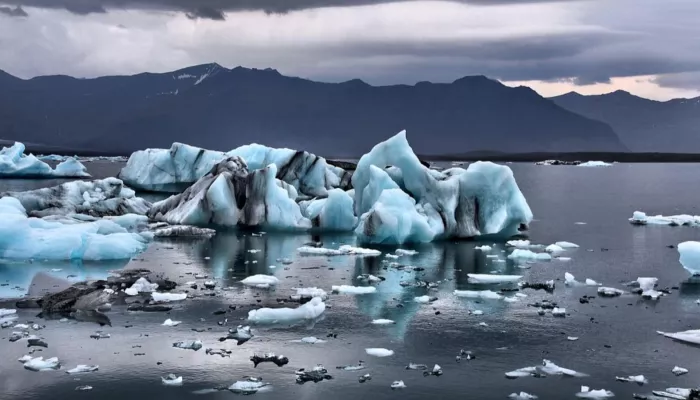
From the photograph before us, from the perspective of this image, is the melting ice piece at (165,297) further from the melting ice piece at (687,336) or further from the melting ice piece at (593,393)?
the melting ice piece at (687,336)

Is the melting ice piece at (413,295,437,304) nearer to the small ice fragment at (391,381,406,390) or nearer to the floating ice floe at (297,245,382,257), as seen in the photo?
the small ice fragment at (391,381,406,390)

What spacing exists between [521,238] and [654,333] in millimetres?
13288

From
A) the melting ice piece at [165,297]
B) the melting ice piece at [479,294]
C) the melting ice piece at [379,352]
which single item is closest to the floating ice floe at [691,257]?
the melting ice piece at [479,294]

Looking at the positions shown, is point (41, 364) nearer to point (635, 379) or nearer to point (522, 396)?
point (522, 396)

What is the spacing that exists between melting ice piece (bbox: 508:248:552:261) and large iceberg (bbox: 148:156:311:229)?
8734mm

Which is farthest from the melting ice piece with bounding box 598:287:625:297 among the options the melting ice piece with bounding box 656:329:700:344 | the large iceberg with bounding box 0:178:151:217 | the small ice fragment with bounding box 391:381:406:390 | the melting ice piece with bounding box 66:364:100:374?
the large iceberg with bounding box 0:178:151:217

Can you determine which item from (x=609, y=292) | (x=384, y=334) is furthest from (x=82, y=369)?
(x=609, y=292)

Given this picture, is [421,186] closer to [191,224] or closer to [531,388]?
[191,224]

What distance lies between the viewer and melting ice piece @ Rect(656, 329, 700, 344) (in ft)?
43.8

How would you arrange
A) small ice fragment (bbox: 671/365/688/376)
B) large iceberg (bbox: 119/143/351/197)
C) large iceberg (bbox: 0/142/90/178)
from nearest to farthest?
small ice fragment (bbox: 671/365/688/376) < large iceberg (bbox: 119/143/351/197) < large iceberg (bbox: 0/142/90/178)

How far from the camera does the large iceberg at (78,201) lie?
1152 inches

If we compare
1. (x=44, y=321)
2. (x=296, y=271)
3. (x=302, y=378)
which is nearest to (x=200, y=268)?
(x=296, y=271)

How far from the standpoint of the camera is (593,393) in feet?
34.7

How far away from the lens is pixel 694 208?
41625 mm
